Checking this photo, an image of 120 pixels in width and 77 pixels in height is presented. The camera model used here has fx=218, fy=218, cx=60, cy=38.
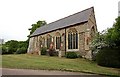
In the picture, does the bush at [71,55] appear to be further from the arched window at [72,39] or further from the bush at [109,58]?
the bush at [109,58]

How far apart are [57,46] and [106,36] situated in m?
14.3

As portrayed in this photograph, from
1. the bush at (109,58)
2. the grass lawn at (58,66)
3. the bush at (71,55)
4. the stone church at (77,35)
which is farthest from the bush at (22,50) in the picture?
the bush at (109,58)

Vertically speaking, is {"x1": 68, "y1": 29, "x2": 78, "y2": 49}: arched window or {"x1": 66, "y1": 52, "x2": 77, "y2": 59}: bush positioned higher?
{"x1": 68, "y1": 29, "x2": 78, "y2": 49}: arched window

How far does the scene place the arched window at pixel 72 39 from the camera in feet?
117

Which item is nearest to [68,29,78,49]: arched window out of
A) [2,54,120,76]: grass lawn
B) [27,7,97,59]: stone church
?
[27,7,97,59]: stone church

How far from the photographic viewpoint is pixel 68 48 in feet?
120

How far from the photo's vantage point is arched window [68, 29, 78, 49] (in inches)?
1402

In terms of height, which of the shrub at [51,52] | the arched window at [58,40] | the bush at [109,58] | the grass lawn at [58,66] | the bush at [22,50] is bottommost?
the grass lawn at [58,66]

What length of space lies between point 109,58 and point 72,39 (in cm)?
1156

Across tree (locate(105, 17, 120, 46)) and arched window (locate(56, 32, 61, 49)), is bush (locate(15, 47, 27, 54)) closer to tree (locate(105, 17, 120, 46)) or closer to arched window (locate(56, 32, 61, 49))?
arched window (locate(56, 32, 61, 49))

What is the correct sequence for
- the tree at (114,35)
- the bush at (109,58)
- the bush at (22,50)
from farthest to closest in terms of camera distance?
the bush at (22,50) < the bush at (109,58) < the tree at (114,35)

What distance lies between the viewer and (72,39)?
3644 centimetres

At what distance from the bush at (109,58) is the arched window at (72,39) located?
359 inches

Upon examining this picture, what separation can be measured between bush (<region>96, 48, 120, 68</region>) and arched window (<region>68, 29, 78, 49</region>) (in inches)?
359
